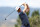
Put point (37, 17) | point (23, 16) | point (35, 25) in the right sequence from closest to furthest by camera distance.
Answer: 1. point (23, 16)
2. point (37, 17)
3. point (35, 25)

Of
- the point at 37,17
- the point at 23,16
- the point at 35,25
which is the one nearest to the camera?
the point at 23,16

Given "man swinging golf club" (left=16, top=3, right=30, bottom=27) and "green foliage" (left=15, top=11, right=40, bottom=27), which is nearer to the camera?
"man swinging golf club" (left=16, top=3, right=30, bottom=27)

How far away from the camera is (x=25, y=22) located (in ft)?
11.2

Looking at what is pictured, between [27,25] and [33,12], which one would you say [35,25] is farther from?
[27,25]

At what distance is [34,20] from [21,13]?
17.0 ft

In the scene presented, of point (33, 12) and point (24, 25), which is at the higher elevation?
point (24, 25)

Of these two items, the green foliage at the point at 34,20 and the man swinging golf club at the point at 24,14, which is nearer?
the man swinging golf club at the point at 24,14

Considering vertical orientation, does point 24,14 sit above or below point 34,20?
above

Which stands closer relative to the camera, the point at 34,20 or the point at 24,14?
the point at 24,14

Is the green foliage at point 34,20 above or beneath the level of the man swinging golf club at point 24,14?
beneath

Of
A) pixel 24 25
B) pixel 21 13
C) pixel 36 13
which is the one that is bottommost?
pixel 36 13

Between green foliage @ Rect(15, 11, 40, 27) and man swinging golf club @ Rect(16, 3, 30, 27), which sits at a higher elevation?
man swinging golf club @ Rect(16, 3, 30, 27)

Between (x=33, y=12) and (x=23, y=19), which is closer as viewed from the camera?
(x=23, y=19)

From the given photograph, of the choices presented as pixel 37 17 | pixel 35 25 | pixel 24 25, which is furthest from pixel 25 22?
pixel 35 25
